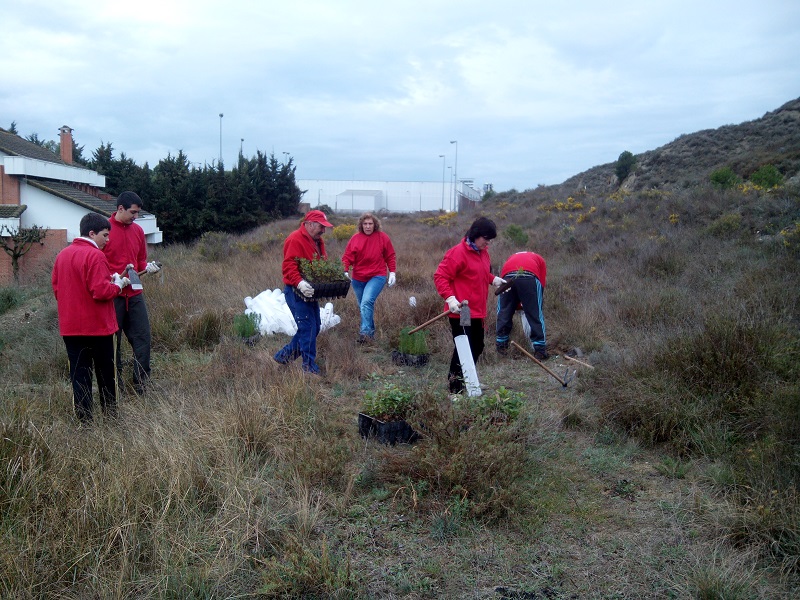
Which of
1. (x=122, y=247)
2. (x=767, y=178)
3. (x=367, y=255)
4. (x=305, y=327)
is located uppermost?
(x=767, y=178)

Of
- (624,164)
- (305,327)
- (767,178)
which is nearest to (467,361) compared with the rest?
(305,327)

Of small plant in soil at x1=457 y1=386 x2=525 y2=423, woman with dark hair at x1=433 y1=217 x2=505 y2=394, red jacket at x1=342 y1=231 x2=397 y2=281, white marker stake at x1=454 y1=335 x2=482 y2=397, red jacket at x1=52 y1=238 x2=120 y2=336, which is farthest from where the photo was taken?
red jacket at x1=342 y1=231 x2=397 y2=281

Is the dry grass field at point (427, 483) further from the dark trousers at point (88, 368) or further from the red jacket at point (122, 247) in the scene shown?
the red jacket at point (122, 247)

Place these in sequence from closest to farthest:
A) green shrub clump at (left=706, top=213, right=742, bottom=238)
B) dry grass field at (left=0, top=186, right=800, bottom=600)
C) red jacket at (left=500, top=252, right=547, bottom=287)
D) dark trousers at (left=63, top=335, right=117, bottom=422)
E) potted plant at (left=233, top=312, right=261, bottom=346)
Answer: dry grass field at (left=0, top=186, right=800, bottom=600) < dark trousers at (left=63, top=335, right=117, bottom=422) < red jacket at (left=500, top=252, right=547, bottom=287) < potted plant at (left=233, top=312, right=261, bottom=346) < green shrub clump at (left=706, top=213, right=742, bottom=238)

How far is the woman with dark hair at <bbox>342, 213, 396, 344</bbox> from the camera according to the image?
7.64m

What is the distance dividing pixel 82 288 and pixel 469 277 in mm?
2950

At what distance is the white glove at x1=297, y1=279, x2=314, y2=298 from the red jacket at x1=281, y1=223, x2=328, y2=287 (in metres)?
0.13

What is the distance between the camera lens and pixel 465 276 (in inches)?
212

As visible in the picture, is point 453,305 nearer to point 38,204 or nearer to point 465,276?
point 465,276

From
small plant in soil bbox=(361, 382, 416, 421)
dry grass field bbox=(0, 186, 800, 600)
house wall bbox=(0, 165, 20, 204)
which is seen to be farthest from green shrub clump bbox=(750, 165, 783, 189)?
house wall bbox=(0, 165, 20, 204)

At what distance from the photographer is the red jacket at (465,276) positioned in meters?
5.33

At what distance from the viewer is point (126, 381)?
565 centimetres

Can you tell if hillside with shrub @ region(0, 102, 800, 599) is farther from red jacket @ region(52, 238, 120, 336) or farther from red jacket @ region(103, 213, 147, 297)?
red jacket @ region(103, 213, 147, 297)

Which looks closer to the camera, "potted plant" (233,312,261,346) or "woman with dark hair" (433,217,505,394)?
"woman with dark hair" (433,217,505,394)
